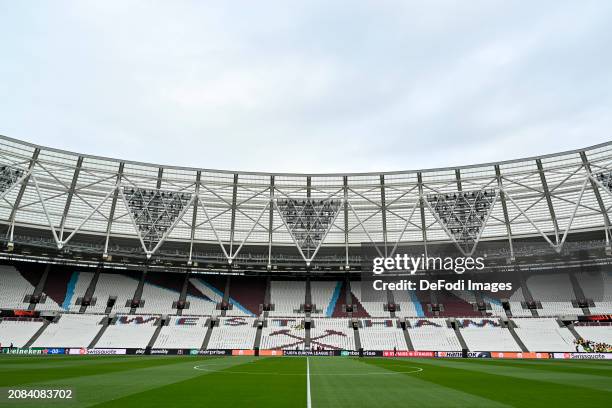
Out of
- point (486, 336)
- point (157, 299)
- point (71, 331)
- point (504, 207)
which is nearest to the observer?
point (71, 331)

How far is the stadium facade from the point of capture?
171 feet

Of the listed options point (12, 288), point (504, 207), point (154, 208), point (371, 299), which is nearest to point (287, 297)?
point (371, 299)

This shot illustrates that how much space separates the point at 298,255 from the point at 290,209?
1055 centimetres

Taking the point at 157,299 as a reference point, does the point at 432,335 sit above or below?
below

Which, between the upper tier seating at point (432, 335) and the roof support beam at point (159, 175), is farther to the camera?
the roof support beam at point (159, 175)

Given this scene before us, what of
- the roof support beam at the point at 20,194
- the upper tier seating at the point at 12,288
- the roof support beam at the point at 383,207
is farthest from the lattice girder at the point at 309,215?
the upper tier seating at the point at 12,288

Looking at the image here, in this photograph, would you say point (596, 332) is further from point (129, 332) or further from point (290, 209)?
point (129, 332)

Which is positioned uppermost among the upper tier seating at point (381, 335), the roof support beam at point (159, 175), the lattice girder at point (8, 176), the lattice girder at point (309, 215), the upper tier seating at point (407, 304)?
the roof support beam at point (159, 175)

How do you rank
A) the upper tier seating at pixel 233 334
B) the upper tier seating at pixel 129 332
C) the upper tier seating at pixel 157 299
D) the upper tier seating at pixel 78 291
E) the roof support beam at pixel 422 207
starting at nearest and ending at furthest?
the upper tier seating at pixel 129 332, the upper tier seating at pixel 233 334, the roof support beam at pixel 422 207, the upper tier seating at pixel 78 291, the upper tier seating at pixel 157 299

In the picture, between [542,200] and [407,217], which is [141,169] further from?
[542,200]

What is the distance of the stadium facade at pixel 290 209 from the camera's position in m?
52.2

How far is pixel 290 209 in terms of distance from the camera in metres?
58.0

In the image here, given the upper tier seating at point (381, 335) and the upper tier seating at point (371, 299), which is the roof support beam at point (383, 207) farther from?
the upper tier seating at point (381, 335)

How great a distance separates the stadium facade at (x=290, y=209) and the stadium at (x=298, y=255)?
226mm
